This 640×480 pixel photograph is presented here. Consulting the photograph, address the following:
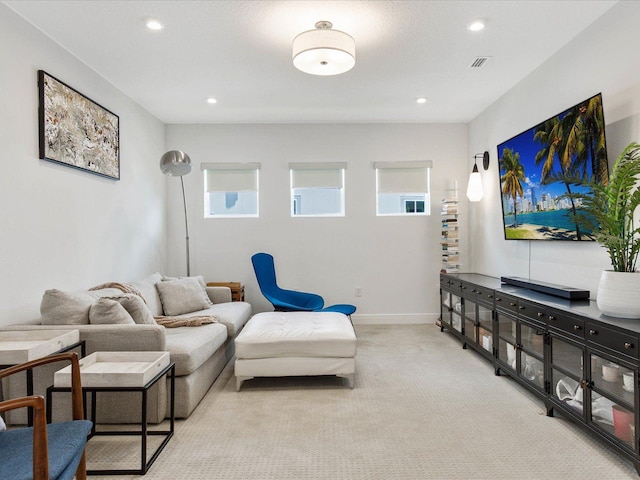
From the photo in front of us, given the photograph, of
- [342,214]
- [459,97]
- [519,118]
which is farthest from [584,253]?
[342,214]

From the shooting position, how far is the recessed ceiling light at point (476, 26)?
284cm

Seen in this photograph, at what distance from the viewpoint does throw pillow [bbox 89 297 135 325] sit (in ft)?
8.75

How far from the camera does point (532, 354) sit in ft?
9.37

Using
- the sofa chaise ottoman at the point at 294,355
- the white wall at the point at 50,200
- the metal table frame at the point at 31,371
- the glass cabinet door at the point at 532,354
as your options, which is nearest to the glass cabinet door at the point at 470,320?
the glass cabinet door at the point at 532,354

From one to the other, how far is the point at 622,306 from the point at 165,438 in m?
2.63

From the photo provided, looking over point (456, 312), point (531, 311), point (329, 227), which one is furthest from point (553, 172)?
point (329, 227)

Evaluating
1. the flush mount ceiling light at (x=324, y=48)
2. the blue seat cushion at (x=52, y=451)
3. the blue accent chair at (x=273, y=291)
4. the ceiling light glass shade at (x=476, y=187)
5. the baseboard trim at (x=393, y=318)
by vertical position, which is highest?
the flush mount ceiling light at (x=324, y=48)

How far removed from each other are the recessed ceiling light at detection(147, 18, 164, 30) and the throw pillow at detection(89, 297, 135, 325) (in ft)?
6.38

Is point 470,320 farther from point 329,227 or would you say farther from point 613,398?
point 329,227

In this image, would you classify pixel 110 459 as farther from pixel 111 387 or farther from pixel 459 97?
→ pixel 459 97

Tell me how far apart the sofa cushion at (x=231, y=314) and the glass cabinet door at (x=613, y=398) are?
9.09ft

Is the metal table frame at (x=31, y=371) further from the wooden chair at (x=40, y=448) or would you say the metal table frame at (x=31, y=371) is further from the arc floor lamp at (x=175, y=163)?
the arc floor lamp at (x=175, y=163)

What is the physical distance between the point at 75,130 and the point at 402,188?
3789 millimetres

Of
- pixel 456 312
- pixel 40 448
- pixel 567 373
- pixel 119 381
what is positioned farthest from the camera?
pixel 456 312
